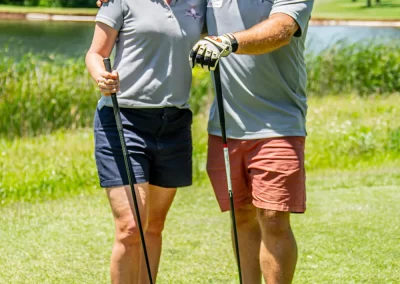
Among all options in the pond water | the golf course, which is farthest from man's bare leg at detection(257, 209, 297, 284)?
the pond water

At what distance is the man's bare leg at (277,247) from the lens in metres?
3.61

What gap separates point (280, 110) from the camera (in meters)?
3.65

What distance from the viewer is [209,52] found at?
3.17 metres

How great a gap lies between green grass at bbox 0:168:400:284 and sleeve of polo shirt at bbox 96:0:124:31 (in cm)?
180

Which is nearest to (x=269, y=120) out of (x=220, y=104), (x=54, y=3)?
(x=220, y=104)

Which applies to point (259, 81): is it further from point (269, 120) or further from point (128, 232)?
point (128, 232)

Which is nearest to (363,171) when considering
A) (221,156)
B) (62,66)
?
(221,156)

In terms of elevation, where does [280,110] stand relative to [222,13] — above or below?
below

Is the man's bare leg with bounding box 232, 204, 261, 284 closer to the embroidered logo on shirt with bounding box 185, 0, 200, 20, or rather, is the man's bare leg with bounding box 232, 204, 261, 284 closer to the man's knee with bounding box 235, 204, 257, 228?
the man's knee with bounding box 235, 204, 257, 228

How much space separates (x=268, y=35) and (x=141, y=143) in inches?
29.0

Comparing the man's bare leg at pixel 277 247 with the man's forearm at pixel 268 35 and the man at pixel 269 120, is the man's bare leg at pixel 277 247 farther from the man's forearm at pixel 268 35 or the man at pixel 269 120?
the man's forearm at pixel 268 35

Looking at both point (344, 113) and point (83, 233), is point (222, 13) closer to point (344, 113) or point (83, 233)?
point (83, 233)

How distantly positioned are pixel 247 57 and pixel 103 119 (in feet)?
2.21

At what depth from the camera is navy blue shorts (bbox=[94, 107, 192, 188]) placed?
365 cm
